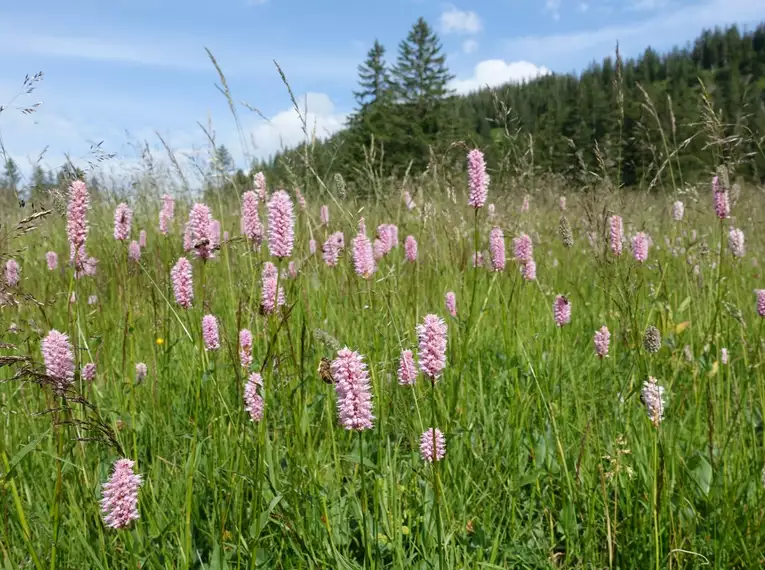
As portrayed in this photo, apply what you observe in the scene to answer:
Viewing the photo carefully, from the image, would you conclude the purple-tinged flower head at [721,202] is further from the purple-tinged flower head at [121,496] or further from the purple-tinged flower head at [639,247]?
the purple-tinged flower head at [121,496]

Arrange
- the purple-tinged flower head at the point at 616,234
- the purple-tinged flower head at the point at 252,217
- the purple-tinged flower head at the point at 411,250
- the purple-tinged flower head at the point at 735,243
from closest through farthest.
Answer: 1. the purple-tinged flower head at the point at 252,217
2. the purple-tinged flower head at the point at 616,234
3. the purple-tinged flower head at the point at 735,243
4. the purple-tinged flower head at the point at 411,250

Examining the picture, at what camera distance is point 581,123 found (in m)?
53.3

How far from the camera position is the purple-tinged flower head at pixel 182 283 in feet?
6.02

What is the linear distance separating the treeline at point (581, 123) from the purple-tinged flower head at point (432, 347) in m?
1.07

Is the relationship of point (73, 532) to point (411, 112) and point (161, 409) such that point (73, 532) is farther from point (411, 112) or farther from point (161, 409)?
point (411, 112)

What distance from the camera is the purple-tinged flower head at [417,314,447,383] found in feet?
3.94

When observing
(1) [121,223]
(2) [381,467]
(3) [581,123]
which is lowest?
(2) [381,467]

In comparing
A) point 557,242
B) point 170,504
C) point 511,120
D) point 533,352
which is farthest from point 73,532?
point 557,242

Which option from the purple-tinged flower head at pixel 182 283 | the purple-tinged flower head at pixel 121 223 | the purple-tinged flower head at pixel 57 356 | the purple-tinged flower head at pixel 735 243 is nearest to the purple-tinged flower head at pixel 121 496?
the purple-tinged flower head at pixel 57 356

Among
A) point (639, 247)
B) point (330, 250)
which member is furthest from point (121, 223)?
point (639, 247)

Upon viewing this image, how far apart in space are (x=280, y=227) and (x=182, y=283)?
21.1 inches

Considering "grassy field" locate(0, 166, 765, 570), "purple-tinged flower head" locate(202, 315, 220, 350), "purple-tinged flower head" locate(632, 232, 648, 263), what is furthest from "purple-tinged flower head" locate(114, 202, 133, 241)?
"purple-tinged flower head" locate(632, 232, 648, 263)

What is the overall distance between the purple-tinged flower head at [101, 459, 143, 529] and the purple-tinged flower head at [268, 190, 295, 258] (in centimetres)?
62

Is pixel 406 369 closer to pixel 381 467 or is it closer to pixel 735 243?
pixel 381 467
